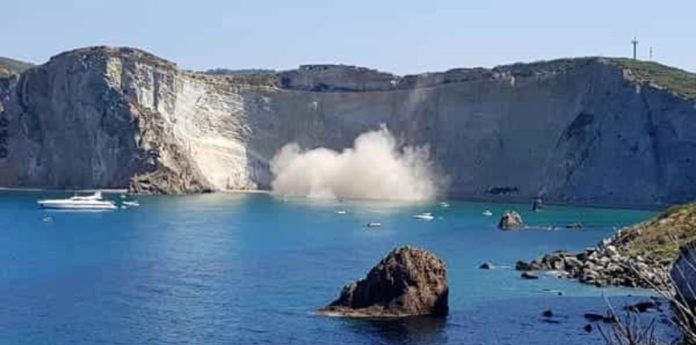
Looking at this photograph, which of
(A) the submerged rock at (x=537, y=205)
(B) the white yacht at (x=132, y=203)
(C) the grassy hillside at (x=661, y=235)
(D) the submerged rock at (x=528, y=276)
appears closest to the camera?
(C) the grassy hillside at (x=661, y=235)

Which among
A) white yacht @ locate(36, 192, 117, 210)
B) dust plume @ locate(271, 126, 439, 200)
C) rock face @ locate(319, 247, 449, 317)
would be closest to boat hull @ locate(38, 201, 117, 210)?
white yacht @ locate(36, 192, 117, 210)

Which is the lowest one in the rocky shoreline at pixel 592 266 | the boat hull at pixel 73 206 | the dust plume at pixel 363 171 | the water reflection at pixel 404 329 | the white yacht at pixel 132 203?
the water reflection at pixel 404 329

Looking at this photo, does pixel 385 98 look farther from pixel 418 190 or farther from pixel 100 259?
pixel 100 259

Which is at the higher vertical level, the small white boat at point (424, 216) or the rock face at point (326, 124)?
the rock face at point (326, 124)

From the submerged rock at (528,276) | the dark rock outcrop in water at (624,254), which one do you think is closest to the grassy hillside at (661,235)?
the dark rock outcrop in water at (624,254)

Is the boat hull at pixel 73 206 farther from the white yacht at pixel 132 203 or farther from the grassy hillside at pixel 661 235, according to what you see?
the grassy hillside at pixel 661 235

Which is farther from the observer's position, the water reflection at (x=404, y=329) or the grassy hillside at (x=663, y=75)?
the grassy hillside at (x=663, y=75)

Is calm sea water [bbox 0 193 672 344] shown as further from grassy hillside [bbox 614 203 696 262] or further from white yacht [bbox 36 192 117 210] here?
grassy hillside [bbox 614 203 696 262]

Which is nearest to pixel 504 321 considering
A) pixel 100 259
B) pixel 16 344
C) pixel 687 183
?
pixel 16 344
